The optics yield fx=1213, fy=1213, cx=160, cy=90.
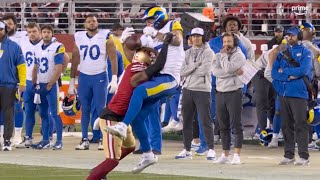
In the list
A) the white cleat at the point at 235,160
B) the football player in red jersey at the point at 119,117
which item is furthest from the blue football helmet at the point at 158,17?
the football player in red jersey at the point at 119,117

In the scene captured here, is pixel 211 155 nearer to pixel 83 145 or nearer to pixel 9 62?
pixel 83 145

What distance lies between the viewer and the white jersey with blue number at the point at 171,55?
1542 cm

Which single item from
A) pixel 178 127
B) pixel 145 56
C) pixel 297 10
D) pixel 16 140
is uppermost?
pixel 145 56

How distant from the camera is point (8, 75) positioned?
19.2 meters

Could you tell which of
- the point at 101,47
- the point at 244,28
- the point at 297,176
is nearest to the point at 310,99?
the point at 297,176

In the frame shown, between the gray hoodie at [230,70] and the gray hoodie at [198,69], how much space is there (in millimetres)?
532

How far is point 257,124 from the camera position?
71.8 ft

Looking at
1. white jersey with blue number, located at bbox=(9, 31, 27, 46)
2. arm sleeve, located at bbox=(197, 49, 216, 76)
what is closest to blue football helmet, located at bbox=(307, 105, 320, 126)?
arm sleeve, located at bbox=(197, 49, 216, 76)

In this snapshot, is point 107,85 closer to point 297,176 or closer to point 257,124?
point 257,124

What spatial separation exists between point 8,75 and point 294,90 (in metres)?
4.79

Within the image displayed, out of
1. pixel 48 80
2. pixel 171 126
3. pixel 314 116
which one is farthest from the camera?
pixel 171 126

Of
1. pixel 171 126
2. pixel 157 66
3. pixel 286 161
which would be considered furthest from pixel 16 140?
pixel 157 66

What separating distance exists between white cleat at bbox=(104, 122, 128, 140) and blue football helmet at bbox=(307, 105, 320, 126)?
4.86 m

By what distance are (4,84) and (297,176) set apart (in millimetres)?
5725
